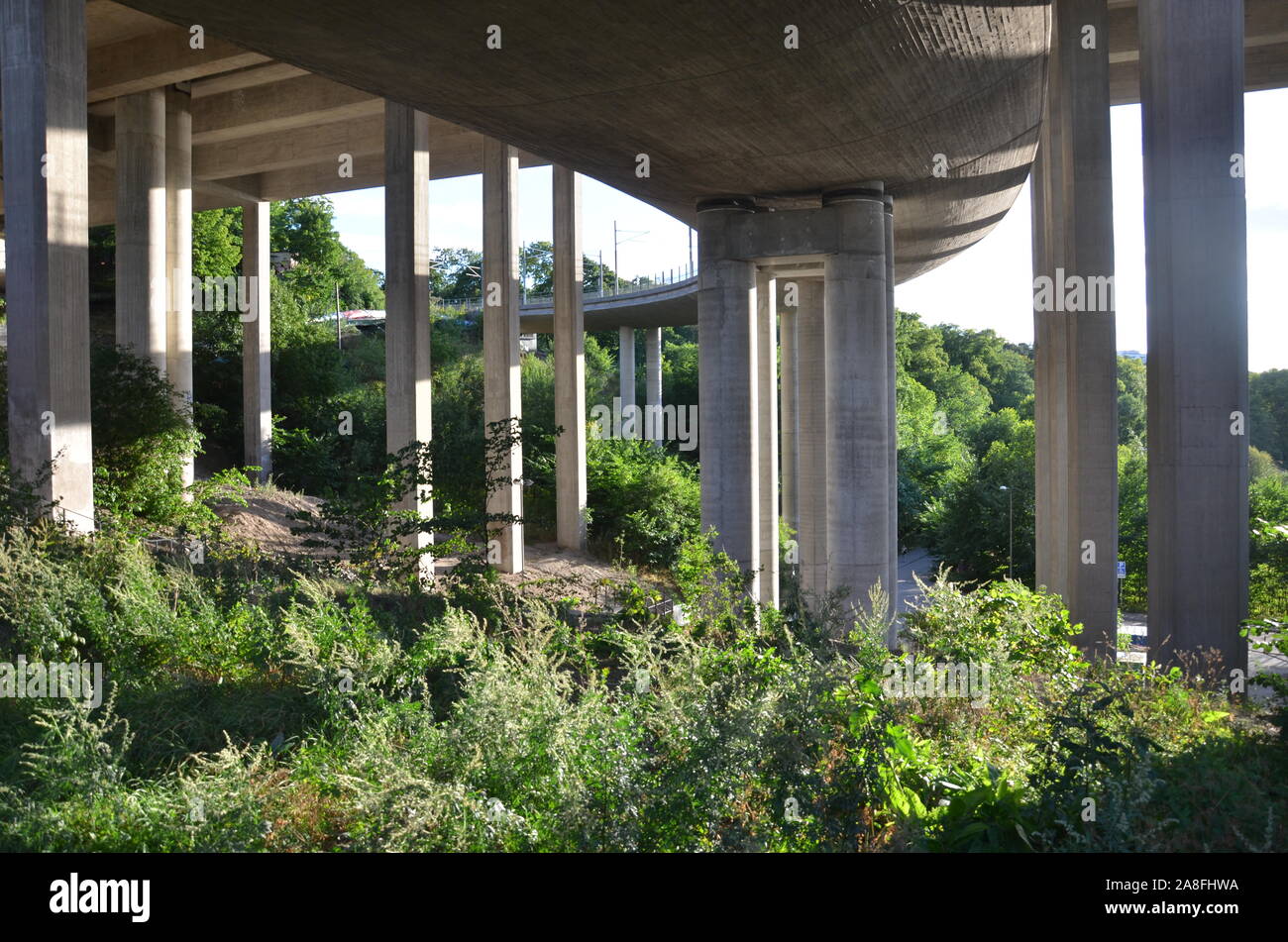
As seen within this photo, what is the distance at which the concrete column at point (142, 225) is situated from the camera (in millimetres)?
19016

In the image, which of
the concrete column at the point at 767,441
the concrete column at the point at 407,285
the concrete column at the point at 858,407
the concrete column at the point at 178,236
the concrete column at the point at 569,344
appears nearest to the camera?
the concrete column at the point at 858,407

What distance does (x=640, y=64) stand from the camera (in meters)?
10.4

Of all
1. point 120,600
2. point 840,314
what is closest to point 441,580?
Result: point 120,600

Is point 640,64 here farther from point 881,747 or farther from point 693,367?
point 693,367

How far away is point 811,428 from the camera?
26.0 m

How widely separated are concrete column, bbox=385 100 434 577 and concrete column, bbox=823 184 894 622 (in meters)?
7.25

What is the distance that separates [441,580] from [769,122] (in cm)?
713

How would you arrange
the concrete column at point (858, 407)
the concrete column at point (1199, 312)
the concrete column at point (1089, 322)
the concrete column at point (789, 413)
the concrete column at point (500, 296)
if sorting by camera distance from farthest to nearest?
the concrete column at point (789, 413), the concrete column at point (500, 296), the concrete column at point (858, 407), the concrete column at point (1089, 322), the concrete column at point (1199, 312)

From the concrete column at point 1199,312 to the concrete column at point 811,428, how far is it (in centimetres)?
1653

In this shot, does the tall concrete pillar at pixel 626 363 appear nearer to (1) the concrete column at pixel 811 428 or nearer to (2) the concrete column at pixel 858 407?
(1) the concrete column at pixel 811 428

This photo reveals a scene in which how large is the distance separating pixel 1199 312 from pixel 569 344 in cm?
1479

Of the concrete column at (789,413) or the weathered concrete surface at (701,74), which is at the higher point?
the weathered concrete surface at (701,74)

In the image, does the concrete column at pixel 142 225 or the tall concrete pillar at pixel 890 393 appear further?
the concrete column at pixel 142 225

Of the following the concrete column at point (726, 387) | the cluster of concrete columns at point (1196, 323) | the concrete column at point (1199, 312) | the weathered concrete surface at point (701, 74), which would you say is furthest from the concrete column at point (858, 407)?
the concrete column at point (1199, 312)
